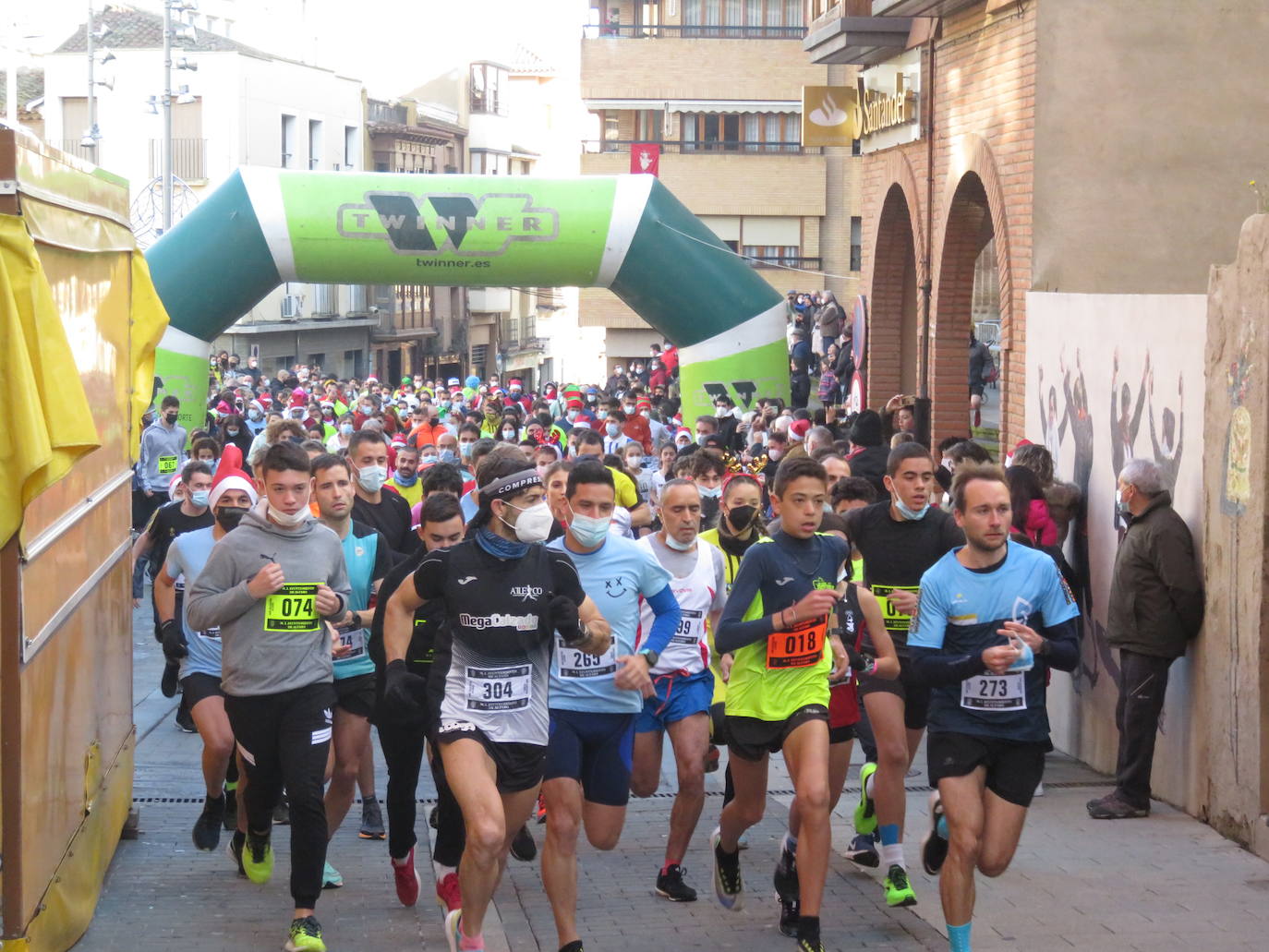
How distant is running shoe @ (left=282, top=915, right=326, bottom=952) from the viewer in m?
6.16

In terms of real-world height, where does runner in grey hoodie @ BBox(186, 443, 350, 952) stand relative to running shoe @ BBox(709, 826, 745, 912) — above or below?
above

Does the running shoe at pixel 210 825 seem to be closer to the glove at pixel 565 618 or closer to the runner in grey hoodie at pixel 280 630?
the runner in grey hoodie at pixel 280 630

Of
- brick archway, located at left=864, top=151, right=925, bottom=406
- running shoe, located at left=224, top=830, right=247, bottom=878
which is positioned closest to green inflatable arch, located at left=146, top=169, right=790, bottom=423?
brick archway, located at left=864, top=151, right=925, bottom=406

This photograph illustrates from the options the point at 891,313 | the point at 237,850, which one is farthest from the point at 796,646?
the point at 891,313

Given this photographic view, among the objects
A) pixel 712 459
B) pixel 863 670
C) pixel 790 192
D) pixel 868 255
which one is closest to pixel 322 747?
pixel 863 670

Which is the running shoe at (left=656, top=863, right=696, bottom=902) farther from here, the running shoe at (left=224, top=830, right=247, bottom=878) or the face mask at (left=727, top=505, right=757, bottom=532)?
the running shoe at (left=224, top=830, right=247, bottom=878)

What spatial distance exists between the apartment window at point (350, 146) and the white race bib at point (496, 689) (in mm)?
57577

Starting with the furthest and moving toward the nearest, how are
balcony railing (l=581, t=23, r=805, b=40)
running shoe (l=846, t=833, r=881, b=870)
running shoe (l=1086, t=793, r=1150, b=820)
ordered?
balcony railing (l=581, t=23, r=805, b=40)
running shoe (l=1086, t=793, r=1150, b=820)
running shoe (l=846, t=833, r=881, b=870)

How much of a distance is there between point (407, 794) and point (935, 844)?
80.3 inches

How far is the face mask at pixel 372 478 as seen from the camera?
8772 mm

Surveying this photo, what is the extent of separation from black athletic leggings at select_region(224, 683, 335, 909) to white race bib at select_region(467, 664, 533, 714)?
3.04 feet

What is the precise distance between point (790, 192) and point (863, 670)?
4148 centimetres

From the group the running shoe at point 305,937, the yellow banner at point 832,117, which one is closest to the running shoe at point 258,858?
the running shoe at point 305,937

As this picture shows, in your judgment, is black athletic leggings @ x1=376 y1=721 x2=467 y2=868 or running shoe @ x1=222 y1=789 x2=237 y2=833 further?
running shoe @ x1=222 y1=789 x2=237 y2=833
